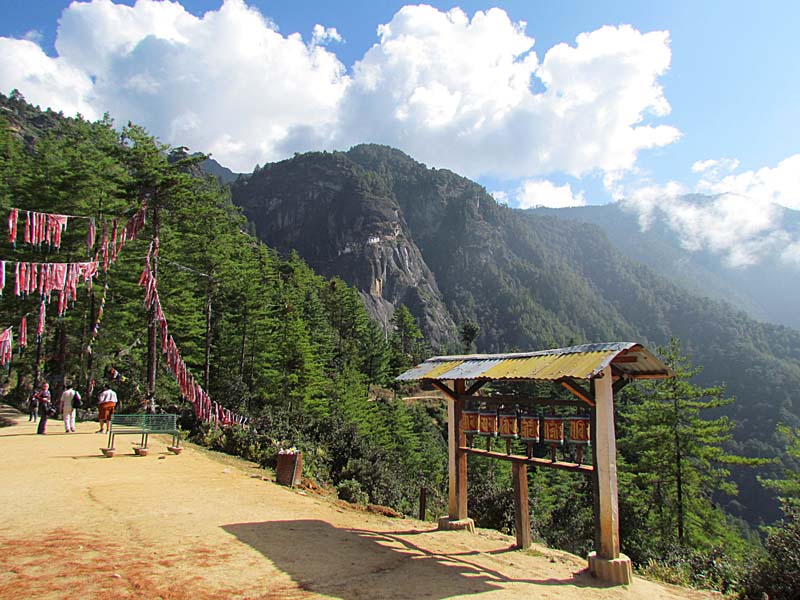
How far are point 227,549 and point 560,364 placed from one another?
5141mm

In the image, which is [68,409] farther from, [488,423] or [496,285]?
[496,285]

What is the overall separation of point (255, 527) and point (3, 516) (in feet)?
11.4

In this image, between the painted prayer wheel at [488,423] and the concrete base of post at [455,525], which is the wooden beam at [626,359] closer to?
the painted prayer wheel at [488,423]

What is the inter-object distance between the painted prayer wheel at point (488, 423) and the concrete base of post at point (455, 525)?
72.5 inches

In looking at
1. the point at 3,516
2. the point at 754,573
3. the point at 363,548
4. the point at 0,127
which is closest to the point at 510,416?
the point at 363,548

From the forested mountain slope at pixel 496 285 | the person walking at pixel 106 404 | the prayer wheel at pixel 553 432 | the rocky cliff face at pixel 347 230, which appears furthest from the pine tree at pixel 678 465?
the forested mountain slope at pixel 496 285

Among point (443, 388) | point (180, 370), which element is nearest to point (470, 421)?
point (443, 388)

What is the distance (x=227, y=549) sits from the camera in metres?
6.50

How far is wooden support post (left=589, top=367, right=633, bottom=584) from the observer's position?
21.9ft

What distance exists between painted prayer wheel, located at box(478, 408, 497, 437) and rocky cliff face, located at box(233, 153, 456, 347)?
118 m

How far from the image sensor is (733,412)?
110m

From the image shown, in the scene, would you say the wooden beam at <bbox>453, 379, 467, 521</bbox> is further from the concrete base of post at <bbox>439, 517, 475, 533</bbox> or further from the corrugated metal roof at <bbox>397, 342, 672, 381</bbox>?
the corrugated metal roof at <bbox>397, 342, 672, 381</bbox>

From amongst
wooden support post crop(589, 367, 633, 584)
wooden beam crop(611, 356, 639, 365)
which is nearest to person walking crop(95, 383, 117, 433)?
wooden support post crop(589, 367, 633, 584)

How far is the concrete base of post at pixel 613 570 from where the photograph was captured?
661 cm
